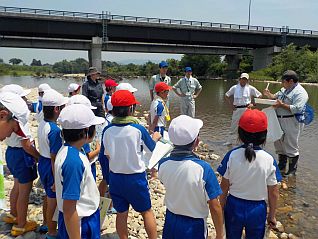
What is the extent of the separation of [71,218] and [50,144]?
1.19 metres

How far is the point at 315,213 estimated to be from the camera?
15.8 feet

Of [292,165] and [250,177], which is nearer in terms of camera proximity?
[250,177]

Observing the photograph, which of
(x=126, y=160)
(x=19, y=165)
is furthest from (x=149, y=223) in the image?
(x=19, y=165)

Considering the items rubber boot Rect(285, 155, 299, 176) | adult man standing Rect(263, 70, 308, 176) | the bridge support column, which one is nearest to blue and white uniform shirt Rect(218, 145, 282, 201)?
adult man standing Rect(263, 70, 308, 176)

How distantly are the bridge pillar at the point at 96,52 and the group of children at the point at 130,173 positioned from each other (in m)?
35.6

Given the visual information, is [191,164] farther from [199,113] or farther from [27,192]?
[199,113]

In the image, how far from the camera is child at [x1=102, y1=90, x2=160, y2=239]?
314cm

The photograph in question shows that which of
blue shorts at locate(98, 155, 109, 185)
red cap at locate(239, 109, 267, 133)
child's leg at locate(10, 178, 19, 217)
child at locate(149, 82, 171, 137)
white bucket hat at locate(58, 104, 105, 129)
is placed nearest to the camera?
white bucket hat at locate(58, 104, 105, 129)

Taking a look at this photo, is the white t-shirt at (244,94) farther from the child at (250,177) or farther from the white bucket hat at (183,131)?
the white bucket hat at (183,131)

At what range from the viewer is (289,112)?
581cm

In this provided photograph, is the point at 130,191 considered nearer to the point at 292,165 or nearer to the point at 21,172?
the point at 21,172

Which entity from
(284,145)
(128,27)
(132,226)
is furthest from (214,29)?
(132,226)

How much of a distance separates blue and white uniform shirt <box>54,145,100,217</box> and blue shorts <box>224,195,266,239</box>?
120 cm

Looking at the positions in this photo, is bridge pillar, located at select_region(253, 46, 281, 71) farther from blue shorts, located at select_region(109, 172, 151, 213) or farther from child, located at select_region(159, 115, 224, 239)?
child, located at select_region(159, 115, 224, 239)
